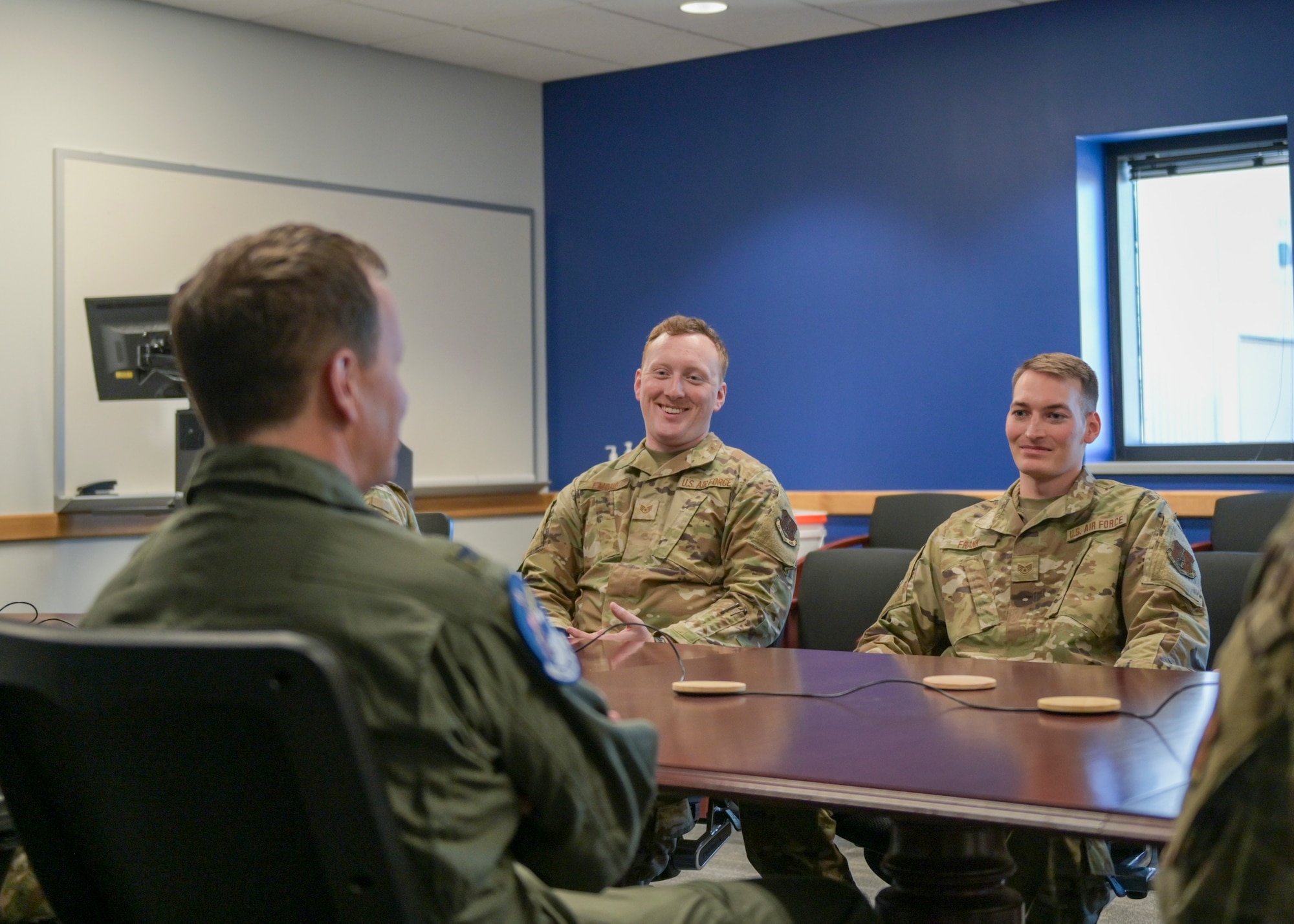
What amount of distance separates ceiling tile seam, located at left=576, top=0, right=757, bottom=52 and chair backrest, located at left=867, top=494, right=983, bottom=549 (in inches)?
90.9

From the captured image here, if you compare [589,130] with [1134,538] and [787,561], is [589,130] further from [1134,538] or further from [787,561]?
[1134,538]

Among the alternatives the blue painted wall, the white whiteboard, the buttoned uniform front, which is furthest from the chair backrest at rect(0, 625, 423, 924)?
the blue painted wall

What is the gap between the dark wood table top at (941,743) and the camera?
1.42 m

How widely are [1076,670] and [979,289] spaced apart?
4090 millimetres

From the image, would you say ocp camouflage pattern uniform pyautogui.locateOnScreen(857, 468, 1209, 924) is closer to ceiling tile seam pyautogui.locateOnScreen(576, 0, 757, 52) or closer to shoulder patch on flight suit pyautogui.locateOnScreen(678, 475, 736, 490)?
shoulder patch on flight suit pyautogui.locateOnScreen(678, 475, 736, 490)

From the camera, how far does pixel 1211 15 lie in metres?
5.68

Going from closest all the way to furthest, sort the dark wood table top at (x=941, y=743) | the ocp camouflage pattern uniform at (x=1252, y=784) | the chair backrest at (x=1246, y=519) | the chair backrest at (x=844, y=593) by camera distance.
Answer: the ocp camouflage pattern uniform at (x=1252, y=784)
the dark wood table top at (x=941, y=743)
the chair backrest at (x=844, y=593)
the chair backrest at (x=1246, y=519)

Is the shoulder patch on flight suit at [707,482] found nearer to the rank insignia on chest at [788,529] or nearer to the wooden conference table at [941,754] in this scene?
the rank insignia on chest at [788,529]

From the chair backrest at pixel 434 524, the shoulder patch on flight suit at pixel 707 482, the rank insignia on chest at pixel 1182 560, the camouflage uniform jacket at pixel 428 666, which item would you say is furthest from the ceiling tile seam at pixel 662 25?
the camouflage uniform jacket at pixel 428 666

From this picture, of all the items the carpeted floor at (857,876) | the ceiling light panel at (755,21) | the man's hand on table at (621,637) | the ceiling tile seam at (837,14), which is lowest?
the carpeted floor at (857,876)

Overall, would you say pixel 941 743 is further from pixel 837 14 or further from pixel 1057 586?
pixel 837 14

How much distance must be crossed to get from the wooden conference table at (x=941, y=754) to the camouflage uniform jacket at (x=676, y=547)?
850 millimetres

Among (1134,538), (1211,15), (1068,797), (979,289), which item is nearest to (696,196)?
(979,289)

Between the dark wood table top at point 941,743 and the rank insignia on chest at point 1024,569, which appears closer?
the dark wood table top at point 941,743
